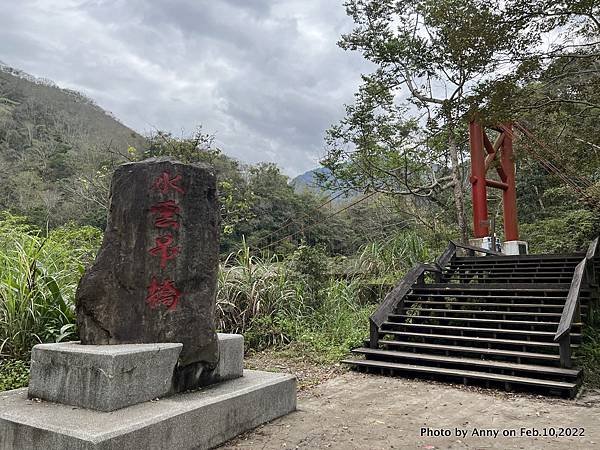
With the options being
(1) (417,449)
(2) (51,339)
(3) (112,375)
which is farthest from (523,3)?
(2) (51,339)

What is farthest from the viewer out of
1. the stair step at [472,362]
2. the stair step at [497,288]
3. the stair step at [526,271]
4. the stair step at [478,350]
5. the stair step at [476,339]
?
the stair step at [526,271]

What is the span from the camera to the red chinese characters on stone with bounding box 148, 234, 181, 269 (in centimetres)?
334

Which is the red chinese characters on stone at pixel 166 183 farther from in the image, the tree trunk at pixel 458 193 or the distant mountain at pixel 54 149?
the tree trunk at pixel 458 193

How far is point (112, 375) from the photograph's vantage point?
9.21 ft

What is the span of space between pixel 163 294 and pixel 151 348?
0.40 meters

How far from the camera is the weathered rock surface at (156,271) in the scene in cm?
323

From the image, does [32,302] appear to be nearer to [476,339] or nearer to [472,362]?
[472,362]

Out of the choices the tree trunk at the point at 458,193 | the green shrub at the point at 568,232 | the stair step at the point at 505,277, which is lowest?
the stair step at the point at 505,277

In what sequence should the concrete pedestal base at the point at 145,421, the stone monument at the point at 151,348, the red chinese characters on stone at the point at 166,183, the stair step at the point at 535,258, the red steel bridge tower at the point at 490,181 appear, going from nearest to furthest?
the concrete pedestal base at the point at 145,421, the stone monument at the point at 151,348, the red chinese characters on stone at the point at 166,183, the stair step at the point at 535,258, the red steel bridge tower at the point at 490,181

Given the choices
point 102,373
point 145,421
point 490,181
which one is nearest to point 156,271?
point 102,373

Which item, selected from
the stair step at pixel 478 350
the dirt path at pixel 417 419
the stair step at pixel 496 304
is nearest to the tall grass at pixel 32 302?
the dirt path at pixel 417 419

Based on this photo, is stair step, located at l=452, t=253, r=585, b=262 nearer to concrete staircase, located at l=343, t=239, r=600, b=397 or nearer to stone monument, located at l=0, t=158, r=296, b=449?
concrete staircase, located at l=343, t=239, r=600, b=397

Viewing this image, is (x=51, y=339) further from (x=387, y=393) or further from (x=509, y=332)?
(x=509, y=332)

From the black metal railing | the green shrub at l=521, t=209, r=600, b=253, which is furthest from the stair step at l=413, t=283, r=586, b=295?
the green shrub at l=521, t=209, r=600, b=253
